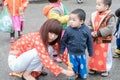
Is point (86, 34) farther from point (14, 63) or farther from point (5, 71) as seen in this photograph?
point (5, 71)

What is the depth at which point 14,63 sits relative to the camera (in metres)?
3.74

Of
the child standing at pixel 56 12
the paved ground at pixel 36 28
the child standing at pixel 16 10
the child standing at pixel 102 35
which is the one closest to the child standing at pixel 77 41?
the child standing at pixel 102 35

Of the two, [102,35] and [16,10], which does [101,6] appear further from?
[16,10]

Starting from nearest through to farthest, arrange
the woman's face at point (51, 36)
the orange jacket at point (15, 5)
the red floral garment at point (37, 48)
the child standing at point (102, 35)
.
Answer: the red floral garment at point (37, 48)
the woman's face at point (51, 36)
the child standing at point (102, 35)
the orange jacket at point (15, 5)

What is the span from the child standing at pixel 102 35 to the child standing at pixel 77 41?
0.20 meters

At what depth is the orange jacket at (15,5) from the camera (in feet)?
19.1

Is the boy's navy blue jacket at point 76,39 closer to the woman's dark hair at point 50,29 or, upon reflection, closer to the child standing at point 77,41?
the child standing at point 77,41

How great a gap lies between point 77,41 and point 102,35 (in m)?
0.35

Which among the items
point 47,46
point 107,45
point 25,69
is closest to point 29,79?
point 25,69

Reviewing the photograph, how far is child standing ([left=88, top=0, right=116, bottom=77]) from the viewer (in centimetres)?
385

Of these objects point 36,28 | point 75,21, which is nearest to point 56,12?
point 75,21

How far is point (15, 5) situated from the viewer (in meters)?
5.83

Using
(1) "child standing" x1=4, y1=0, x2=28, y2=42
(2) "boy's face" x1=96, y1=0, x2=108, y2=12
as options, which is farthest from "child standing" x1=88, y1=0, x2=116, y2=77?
(1) "child standing" x1=4, y1=0, x2=28, y2=42

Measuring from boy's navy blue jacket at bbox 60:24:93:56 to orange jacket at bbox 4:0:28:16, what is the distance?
2252mm
